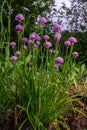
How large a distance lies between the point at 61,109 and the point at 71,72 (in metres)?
0.41

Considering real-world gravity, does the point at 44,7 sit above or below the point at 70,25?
above

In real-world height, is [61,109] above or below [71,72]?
below

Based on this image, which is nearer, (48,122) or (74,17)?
(48,122)

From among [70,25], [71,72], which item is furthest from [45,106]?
[70,25]

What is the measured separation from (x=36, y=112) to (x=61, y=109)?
272 millimetres

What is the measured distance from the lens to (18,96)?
403 centimetres

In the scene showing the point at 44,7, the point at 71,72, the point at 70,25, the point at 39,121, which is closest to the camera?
the point at 39,121

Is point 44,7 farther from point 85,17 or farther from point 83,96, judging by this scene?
point 83,96

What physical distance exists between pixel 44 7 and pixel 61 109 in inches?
175

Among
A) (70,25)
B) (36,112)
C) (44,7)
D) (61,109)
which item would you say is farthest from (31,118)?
(70,25)

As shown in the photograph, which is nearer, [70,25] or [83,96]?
[83,96]

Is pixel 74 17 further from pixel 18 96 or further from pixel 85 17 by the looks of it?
pixel 18 96

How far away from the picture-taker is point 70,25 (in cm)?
1066

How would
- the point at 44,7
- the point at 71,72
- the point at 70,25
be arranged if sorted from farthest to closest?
the point at 70,25 → the point at 44,7 → the point at 71,72
